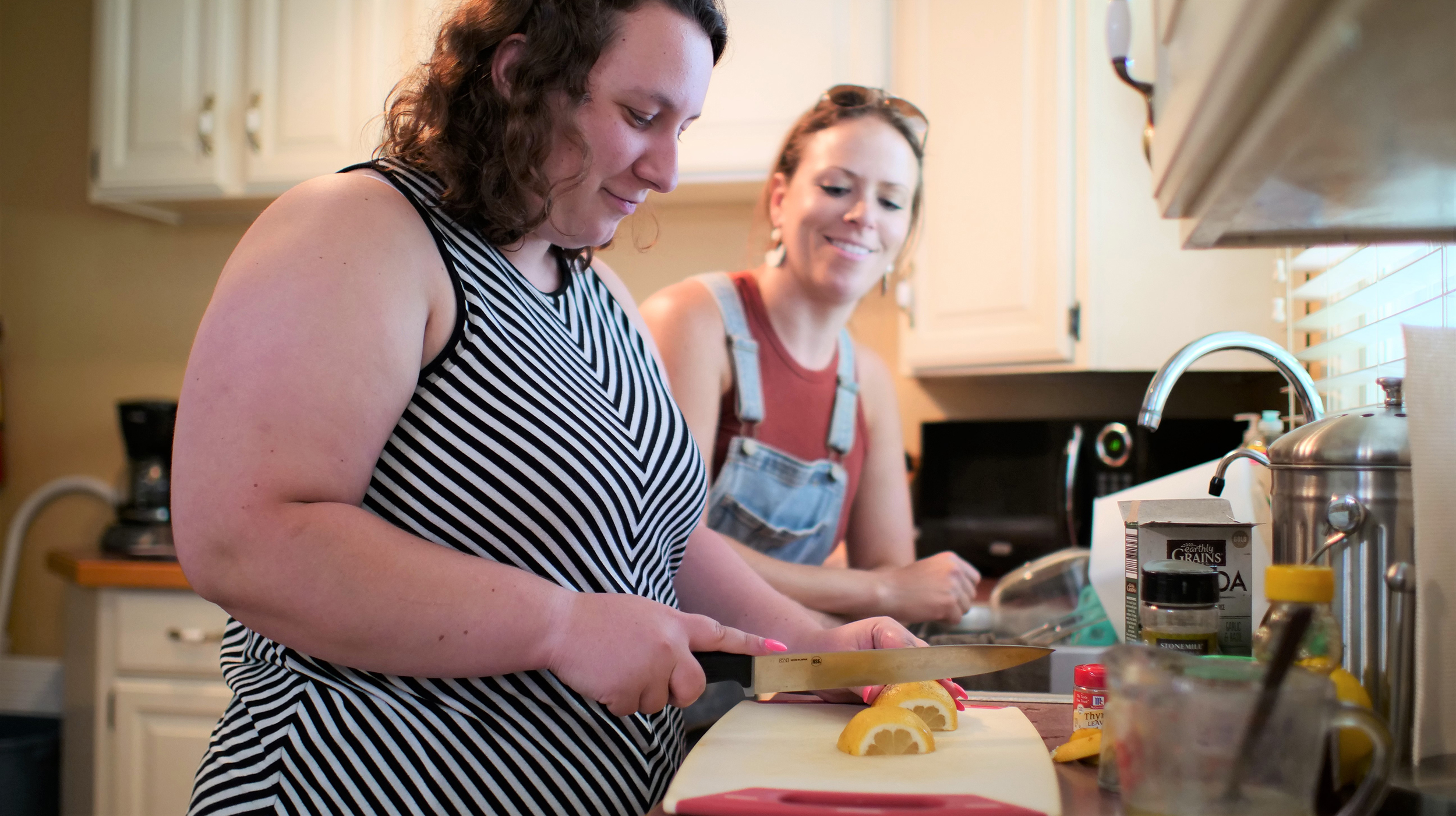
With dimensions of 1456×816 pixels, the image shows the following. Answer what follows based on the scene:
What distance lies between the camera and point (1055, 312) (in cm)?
202

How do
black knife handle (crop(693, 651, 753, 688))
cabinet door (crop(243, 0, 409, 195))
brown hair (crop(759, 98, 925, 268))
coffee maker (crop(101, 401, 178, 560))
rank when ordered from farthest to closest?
cabinet door (crop(243, 0, 409, 195))
coffee maker (crop(101, 401, 178, 560))
brown hair (crop(759, 98, 925, 268))
black knife handle (crop(693, 651, 753, 688))

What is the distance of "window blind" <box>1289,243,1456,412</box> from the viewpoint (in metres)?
0.85

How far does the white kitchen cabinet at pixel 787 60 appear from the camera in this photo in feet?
7.43

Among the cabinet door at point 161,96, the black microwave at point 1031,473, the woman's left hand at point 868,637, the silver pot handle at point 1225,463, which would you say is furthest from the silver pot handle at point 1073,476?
the cabinet door at point 161,96

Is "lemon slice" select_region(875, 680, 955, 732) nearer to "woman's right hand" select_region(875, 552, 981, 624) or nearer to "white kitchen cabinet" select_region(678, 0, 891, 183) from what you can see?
"woman's right hand" select_region(875, 552, 981, 624)

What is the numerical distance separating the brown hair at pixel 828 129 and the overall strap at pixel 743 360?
9.6 inches

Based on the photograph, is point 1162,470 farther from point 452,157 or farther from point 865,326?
point 452,157

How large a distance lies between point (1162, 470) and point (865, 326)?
0.84 metres

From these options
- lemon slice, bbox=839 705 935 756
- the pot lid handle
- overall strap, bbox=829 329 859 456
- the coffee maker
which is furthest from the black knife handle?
the coffee maker

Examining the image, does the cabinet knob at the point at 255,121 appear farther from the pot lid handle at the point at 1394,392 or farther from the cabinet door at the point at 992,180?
the pot lid handle at the point at 1394,392

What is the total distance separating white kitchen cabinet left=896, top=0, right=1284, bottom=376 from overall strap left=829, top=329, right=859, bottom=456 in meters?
0.64

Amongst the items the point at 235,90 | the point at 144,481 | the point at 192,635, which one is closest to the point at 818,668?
the point at 192,635

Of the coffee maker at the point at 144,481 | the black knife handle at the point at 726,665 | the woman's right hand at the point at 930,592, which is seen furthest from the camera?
the coffee maker at the point at 144,481

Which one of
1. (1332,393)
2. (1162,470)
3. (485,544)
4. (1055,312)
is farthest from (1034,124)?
(485,544)
